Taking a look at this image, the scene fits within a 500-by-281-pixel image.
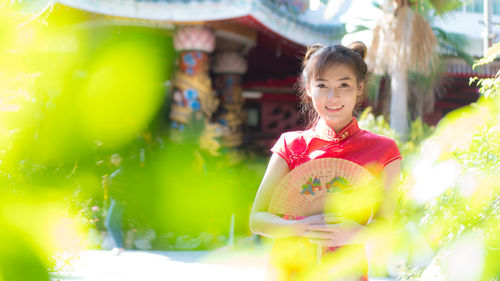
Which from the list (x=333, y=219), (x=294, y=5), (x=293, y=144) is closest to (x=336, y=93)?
(x=293, y=144)

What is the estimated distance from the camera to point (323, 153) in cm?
169

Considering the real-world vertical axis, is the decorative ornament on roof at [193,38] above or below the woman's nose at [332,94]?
above

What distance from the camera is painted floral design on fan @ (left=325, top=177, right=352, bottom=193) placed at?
160 cm

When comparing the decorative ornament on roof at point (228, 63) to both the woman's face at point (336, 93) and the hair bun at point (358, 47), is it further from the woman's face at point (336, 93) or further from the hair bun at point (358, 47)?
the woman's face at point (336, 93)

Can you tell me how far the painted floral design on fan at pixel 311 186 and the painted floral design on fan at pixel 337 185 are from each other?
0.02m

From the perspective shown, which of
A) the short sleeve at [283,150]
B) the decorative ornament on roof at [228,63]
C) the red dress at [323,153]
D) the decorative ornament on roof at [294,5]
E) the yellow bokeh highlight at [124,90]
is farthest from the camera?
the decorative ornament on roof at [228,63]

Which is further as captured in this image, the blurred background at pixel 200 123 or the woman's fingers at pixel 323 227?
the blurred background at pixel 200 123

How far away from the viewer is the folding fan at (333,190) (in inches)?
62.7

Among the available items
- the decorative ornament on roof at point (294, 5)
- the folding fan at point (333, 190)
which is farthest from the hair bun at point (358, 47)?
the decorative ornament on roof at point (294, 5)

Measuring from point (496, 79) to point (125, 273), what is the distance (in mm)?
4468

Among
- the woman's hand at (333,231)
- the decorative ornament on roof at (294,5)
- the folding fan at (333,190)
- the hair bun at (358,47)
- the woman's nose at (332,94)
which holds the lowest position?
the woman's hand at (333,231)

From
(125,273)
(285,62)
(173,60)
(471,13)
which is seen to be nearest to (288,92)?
(285,62)

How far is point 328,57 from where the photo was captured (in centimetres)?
168

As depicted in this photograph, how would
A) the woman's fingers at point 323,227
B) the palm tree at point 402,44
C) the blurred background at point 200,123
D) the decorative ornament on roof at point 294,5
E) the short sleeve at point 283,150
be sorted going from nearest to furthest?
the woman's fingers at point 323,227 < the short sleeve at point 283,150 < the blurred background at point 200,123 < the palm tree at point 402,44 < the decorative ornament on roof at point 294,5
